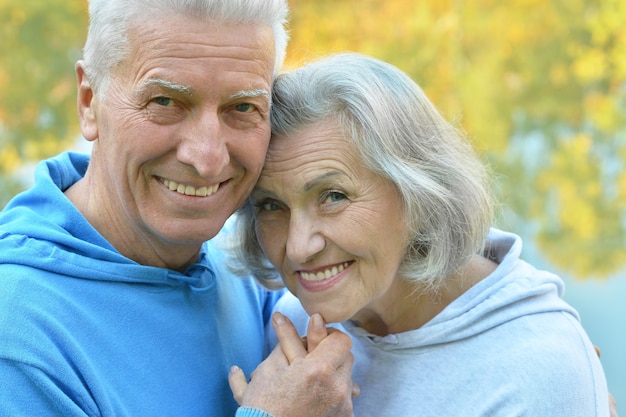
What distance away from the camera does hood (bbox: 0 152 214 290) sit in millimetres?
1923

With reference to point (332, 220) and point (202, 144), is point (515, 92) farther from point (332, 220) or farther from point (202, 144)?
point (202, 144)

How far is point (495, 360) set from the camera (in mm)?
2158

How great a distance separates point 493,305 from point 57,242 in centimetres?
120

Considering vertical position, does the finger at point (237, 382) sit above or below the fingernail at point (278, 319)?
below

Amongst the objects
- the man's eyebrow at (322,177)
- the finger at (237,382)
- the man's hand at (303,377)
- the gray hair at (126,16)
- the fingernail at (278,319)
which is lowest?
the finger at (237,382)

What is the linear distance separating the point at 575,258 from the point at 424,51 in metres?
1.66

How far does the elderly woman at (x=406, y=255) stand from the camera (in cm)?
214

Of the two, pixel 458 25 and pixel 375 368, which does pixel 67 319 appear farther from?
pixel 458 25

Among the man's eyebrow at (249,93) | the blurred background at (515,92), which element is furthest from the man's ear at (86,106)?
the blurred background at (515,92)

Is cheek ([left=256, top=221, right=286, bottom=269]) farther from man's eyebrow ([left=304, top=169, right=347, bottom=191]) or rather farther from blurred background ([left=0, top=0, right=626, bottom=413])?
blurred background ([left=0, top=0, right=626, bottom=413])

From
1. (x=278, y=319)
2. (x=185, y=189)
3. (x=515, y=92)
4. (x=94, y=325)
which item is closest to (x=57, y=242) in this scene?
(x=94, y=325)

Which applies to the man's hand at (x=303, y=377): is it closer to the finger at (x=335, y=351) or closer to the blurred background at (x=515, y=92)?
the finger at (x=335, y=351)

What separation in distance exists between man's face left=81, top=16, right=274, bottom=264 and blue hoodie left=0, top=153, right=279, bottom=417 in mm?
132

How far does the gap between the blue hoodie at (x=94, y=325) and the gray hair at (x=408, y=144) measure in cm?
56
